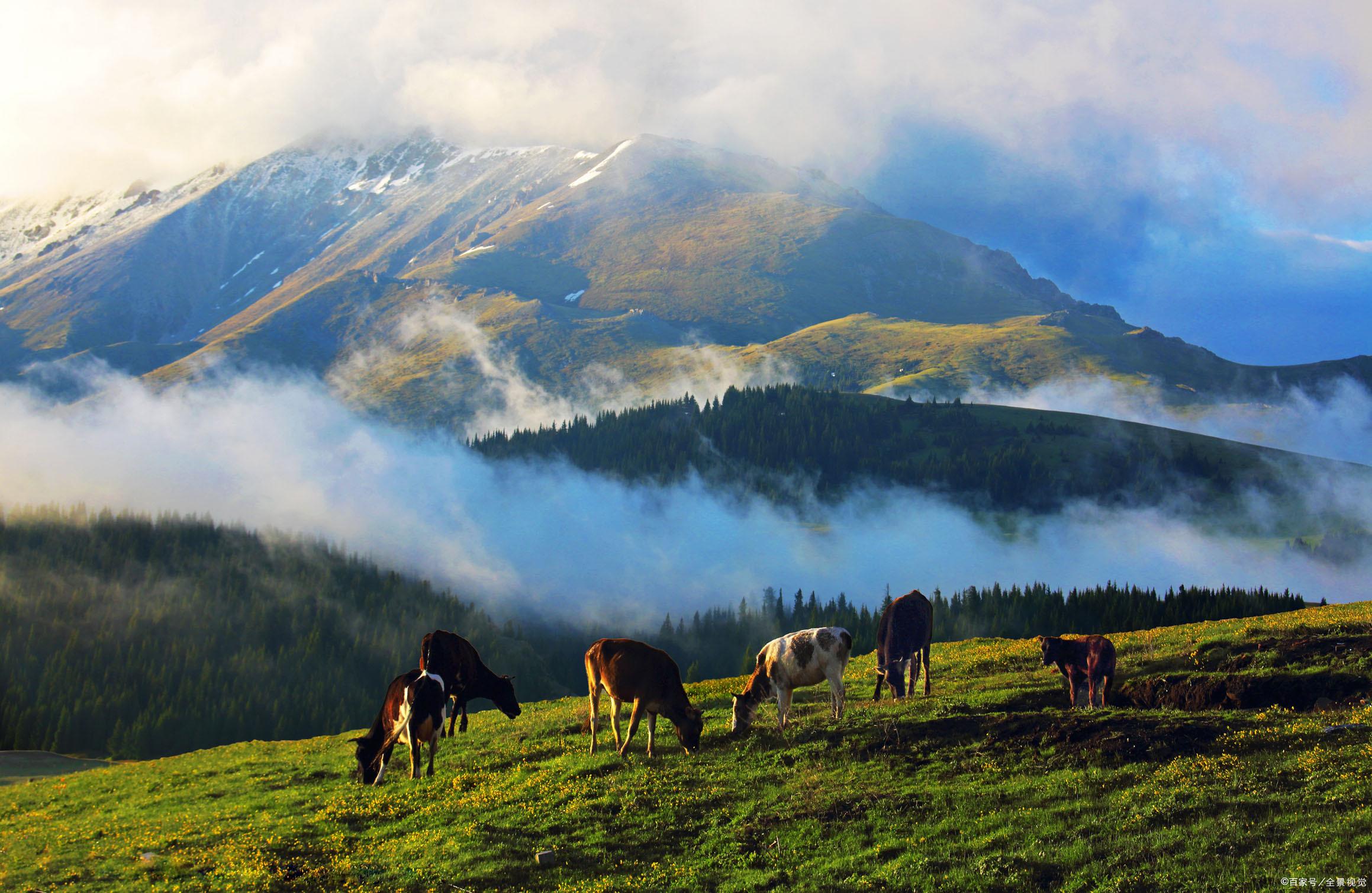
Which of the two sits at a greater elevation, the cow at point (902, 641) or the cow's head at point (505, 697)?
the cow at point (902, 641)

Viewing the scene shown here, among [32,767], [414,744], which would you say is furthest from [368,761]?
[32,767]

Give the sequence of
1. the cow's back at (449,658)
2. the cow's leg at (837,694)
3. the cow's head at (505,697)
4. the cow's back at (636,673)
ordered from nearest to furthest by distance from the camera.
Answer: the cow's back at (636,673), the cow's leg at (837,694), the cow's back at (449,658), the cow's head at (505,697)

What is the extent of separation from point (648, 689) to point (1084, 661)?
54.0ft

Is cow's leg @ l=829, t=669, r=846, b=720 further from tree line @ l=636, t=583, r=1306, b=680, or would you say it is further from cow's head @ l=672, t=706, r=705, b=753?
tree line @ l=636, t=583, r=1306, b=680

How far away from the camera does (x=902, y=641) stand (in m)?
37.3

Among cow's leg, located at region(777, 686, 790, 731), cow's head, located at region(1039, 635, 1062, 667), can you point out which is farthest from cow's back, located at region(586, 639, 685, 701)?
cow's head, located at region(1039, 635, 1062, 667)

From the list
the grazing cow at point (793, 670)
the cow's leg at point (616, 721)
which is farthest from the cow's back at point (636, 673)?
the grazing cow at point (793, 670)

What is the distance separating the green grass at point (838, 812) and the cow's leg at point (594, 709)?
104 centimetres

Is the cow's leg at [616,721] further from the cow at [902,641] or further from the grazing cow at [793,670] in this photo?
the cow at [902,641]

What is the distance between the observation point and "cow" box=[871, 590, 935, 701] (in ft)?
122

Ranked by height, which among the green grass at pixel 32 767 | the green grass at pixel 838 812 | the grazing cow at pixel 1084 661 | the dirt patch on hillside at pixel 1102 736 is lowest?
the green grass at pixel 32 767

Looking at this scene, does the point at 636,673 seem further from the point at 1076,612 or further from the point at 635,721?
the point at 1076,612

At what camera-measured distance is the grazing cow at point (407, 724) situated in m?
31.5

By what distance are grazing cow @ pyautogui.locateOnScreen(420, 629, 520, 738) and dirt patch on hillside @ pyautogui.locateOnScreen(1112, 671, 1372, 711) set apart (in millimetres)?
24431
